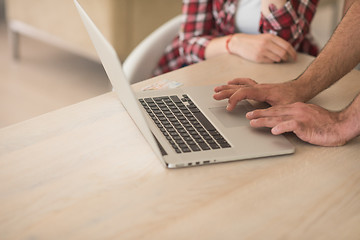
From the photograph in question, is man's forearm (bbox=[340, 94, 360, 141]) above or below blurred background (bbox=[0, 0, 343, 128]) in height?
above

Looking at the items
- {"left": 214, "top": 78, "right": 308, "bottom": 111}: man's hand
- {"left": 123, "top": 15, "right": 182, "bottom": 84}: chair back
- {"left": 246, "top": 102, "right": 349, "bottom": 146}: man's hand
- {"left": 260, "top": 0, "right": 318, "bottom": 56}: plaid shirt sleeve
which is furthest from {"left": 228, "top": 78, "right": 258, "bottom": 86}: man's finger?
{"left": 123, "top": 15, "right": 182, "bottom": 84}: chair back

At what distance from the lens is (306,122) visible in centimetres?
98

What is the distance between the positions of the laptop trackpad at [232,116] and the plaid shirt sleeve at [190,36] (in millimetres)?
511

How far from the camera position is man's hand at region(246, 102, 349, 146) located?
972 millimetres

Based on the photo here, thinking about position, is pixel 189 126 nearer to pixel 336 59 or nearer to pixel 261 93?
pixel 261 93

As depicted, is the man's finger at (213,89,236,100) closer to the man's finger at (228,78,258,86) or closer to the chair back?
the man's finger at (228,78,258,86)

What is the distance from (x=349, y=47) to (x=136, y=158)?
621mm

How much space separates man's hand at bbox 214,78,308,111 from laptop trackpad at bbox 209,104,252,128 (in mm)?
14

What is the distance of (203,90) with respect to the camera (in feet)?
3.81

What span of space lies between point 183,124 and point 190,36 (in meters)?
0.69

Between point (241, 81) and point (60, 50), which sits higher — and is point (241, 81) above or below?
above

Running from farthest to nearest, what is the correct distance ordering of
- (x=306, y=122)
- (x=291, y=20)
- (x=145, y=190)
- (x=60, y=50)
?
(x=60, y=50) < (x=291, y=20) < (x=306, y=122) < (x=145, y=190)

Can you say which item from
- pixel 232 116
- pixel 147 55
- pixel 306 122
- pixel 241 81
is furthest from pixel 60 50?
pixel 306 122

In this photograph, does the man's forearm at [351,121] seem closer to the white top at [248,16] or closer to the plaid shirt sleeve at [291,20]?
the plaid shirt sleeve at [291,20]
